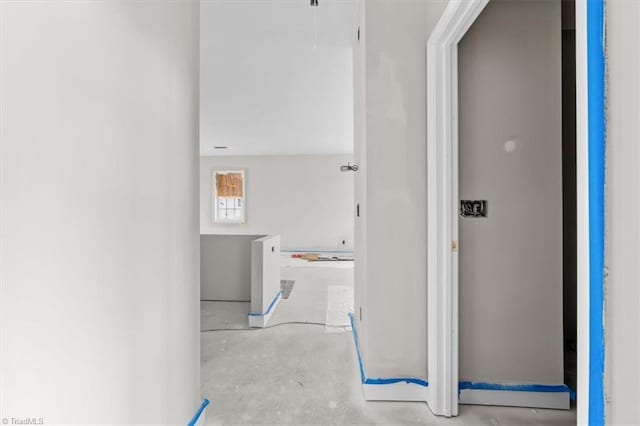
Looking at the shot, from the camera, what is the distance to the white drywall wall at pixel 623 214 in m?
0.54

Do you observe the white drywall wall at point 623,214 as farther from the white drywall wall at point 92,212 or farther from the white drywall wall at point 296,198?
the white drywall wall at point 296,198

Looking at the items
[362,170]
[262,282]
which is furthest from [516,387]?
[262,282]

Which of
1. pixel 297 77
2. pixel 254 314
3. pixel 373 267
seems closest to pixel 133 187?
pixel 373 267

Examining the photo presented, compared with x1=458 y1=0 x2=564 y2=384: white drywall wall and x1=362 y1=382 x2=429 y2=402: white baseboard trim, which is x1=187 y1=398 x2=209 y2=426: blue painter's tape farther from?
x1=458 y1=0 x2=564 y2=384: white drywall wall

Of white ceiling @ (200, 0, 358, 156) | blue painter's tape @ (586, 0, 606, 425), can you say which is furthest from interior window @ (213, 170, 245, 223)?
blue painter's tape @ (586, 0, 606, 425)

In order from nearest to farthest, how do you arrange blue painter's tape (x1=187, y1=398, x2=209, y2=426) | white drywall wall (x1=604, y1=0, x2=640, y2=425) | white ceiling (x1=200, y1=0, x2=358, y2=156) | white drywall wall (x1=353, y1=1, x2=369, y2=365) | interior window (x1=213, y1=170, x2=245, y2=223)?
white drywall wall (x1=604, y1=0, x2=640, y2=425), blue painter's tape (x1=187, y1=398, x2=209, y2=426), white drywall wall (x1=353, y1=1, x2=369, y2=365), white ceiling (x1=200, y1=0, x2=358, y2=156), interior window (x1=213, y1=170, x2=245, y2=223)

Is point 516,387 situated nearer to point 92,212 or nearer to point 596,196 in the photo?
point 596,196

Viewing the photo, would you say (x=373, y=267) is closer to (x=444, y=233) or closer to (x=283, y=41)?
(x=444, y=233)

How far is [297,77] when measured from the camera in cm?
350

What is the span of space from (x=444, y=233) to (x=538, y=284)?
64 cm

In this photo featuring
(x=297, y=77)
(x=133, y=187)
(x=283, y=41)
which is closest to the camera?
(x=133, y=187)

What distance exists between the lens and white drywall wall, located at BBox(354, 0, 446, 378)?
1744 mm

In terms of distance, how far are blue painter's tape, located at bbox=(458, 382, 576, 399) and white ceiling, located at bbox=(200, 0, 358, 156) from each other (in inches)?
99.2

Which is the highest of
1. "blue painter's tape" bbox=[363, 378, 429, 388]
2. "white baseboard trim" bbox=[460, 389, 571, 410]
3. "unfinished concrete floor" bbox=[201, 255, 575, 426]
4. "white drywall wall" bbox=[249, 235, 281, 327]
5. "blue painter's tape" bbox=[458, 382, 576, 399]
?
"white drywall wall" bbox=[249, 235, 281, 327]
